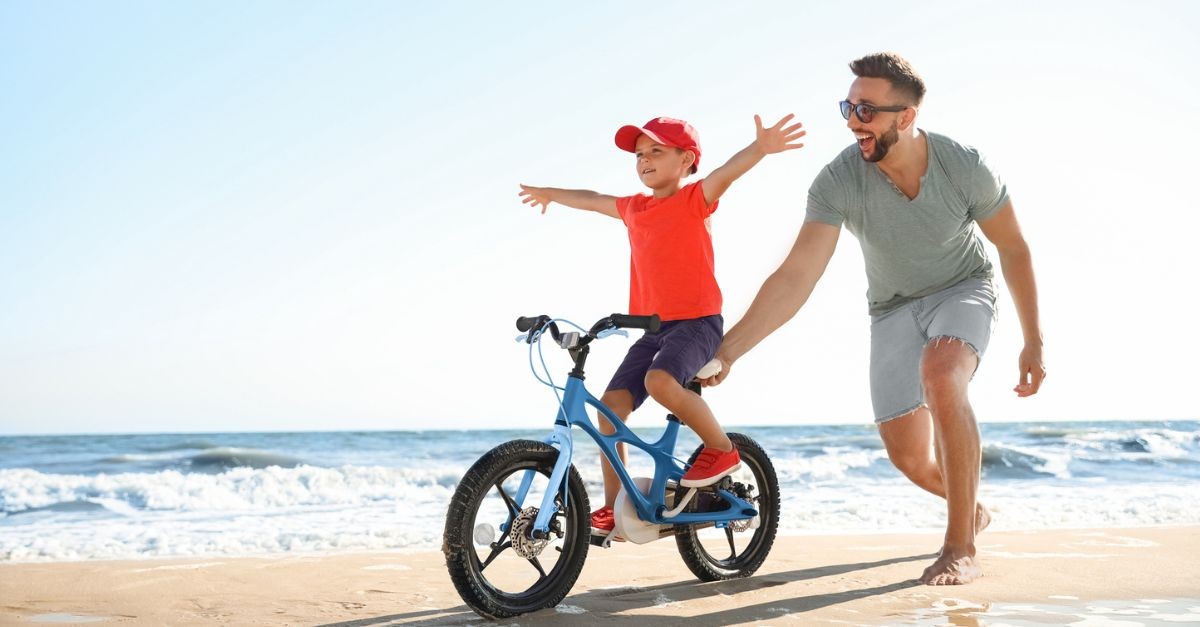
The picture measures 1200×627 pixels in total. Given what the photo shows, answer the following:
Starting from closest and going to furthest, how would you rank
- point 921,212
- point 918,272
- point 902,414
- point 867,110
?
point 867,110 → point 921,212 → point 918,272 → point 902,414

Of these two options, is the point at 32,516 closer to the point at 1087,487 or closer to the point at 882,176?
the point at 882,176

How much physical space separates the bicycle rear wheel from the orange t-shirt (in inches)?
23.7

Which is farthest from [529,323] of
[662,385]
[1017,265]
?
[1017,265]

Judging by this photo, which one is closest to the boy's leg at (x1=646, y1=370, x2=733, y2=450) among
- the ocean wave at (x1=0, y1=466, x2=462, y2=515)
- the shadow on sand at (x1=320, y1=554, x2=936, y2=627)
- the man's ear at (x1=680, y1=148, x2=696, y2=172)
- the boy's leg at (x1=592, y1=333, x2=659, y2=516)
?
the boy's leg at (x1=592, y1=333, x2=659, y2=516)

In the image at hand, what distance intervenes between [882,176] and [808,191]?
0.32 m

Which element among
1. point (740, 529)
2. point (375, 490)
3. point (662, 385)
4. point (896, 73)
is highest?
point (896, 73)

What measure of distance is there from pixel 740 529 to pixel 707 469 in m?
0.51

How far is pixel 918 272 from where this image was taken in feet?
13.9

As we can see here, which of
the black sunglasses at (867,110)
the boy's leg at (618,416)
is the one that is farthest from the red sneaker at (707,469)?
the black sunglasses at (867,110)

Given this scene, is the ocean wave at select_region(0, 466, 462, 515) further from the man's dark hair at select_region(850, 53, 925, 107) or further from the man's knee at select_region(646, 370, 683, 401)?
the man's dark hair at select_region(850, 53, 925, 107)

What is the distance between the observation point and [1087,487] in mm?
10805

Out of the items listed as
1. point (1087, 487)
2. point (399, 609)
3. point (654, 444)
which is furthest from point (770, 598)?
point (1087, 487)

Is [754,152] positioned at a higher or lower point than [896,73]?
lower

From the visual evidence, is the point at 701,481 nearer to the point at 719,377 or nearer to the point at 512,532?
the point at 719,377
